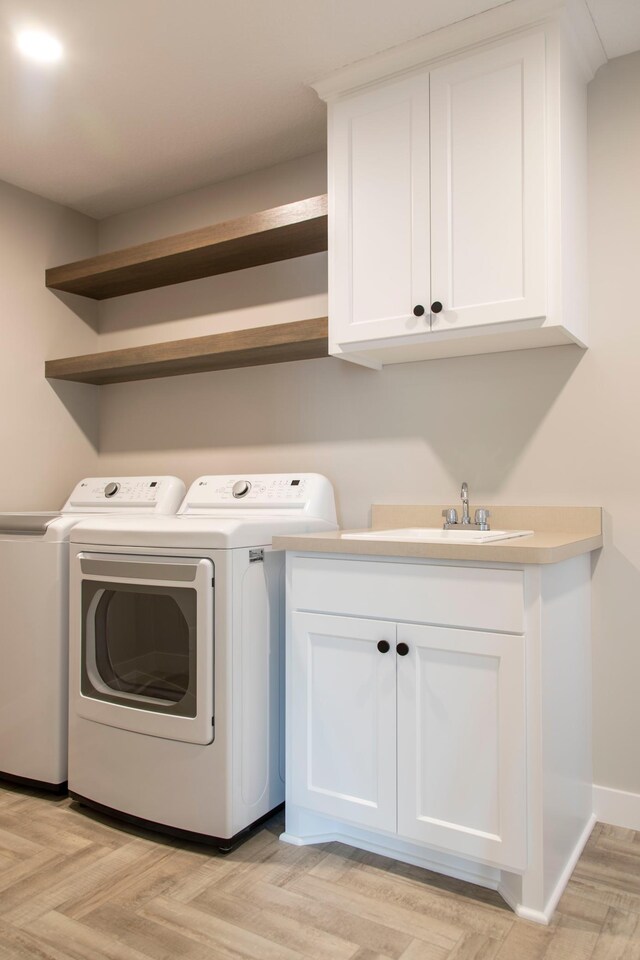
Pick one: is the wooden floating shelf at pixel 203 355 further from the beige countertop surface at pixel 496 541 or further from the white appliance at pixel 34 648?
the white appliance at pixel 34 648

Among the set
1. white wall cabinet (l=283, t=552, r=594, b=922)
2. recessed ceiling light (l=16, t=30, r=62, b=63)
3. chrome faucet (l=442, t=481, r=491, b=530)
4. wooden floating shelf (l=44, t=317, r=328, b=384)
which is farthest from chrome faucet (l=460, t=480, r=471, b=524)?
recessed ceiling light (l=16, t=30, r=62, b=63)

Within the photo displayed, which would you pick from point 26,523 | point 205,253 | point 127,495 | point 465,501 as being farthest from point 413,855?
point 205,253

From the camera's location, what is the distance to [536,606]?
157 cm

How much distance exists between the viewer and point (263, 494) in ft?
8.39

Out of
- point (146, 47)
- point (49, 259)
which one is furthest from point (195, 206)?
point (146, 47)

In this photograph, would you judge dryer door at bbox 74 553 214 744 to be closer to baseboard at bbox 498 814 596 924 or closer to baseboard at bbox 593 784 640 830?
baseboard at bbox 498 814 596 924

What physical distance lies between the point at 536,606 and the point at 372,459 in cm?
107

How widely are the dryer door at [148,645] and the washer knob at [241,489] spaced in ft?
2.09

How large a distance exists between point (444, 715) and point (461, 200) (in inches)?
56.2

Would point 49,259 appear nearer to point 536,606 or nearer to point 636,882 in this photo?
point 536,606

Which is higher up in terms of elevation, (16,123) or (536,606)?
(16,123)

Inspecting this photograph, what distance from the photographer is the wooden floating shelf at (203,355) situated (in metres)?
2.41

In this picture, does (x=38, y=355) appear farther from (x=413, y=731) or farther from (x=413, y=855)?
(x=413, y=855)

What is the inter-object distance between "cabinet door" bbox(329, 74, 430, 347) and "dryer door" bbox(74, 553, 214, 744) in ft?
3.03
